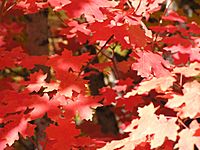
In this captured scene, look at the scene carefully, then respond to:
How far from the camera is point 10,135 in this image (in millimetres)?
1938

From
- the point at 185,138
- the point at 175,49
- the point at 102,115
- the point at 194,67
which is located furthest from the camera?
the point at 102,115

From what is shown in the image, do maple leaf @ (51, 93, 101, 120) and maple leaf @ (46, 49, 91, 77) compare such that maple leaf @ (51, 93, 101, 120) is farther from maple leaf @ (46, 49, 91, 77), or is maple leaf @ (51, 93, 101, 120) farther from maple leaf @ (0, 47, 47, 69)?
maple leaf @ (0, 47, 47, 69)

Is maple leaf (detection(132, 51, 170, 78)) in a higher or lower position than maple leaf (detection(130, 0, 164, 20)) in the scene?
lower

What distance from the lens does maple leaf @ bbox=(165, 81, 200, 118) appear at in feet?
5.60

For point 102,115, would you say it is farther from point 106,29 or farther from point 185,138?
point 185,138

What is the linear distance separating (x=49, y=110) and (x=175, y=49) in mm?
861

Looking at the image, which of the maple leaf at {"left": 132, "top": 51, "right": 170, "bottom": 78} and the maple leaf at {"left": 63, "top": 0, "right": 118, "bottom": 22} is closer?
the maple leaf at {"left": 63, "top": 0, "right": 118, "bottom": 22}

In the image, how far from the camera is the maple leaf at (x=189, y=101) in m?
1.71

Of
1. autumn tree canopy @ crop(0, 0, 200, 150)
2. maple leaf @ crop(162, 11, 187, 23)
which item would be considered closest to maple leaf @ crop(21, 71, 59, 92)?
autumn tree canopy @ crop(0, 0, 200, 150)

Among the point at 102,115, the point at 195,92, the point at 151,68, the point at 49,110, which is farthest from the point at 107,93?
the point at 102,115

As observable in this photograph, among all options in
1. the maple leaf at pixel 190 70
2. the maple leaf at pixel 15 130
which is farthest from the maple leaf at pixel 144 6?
the maple leaf at pixel 15 130

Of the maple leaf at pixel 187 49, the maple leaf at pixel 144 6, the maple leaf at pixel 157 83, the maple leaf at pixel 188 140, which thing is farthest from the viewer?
the maple leaf at pixel 187 49

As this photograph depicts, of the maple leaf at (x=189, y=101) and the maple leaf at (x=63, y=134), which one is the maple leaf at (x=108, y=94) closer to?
the maple leaf at (x=63, y=134)

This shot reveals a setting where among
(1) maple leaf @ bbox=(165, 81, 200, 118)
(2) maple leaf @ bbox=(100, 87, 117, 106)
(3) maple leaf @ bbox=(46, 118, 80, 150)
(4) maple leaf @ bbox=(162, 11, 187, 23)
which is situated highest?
(4) maple leaf @ bbox=(162, 11, 187, 23)
